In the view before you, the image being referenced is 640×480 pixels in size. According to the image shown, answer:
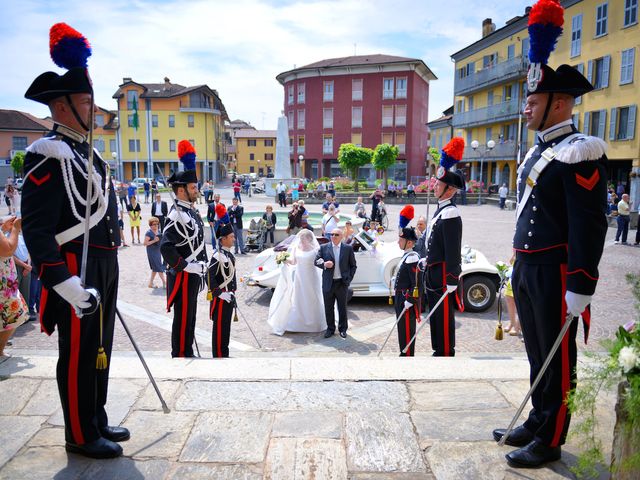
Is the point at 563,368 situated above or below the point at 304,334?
above

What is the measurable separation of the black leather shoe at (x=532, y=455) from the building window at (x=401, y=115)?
182ft

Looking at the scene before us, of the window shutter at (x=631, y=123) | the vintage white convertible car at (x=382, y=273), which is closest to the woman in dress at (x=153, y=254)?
the vintage white convertible car at (x=382, y=273)

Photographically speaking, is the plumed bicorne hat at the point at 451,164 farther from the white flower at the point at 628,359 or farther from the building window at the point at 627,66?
the building window at the point at 627,66

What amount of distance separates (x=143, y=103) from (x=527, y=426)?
64241mm

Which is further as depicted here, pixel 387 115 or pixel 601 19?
pixel 387 115

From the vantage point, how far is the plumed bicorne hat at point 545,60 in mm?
3033

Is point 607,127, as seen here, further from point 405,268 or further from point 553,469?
point 553,469

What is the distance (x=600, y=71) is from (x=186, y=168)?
1173 inches

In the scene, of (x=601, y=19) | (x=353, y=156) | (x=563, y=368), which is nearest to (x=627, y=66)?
(x=601, y=19)

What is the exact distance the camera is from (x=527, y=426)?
3.16m

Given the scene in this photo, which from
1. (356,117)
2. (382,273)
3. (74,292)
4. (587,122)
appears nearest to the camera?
(74,292)

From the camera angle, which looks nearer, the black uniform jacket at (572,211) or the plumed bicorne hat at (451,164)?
the black uniform jacket at (572,211)

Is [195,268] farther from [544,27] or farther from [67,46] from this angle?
[544,27]

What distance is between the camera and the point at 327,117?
58.2 metres
